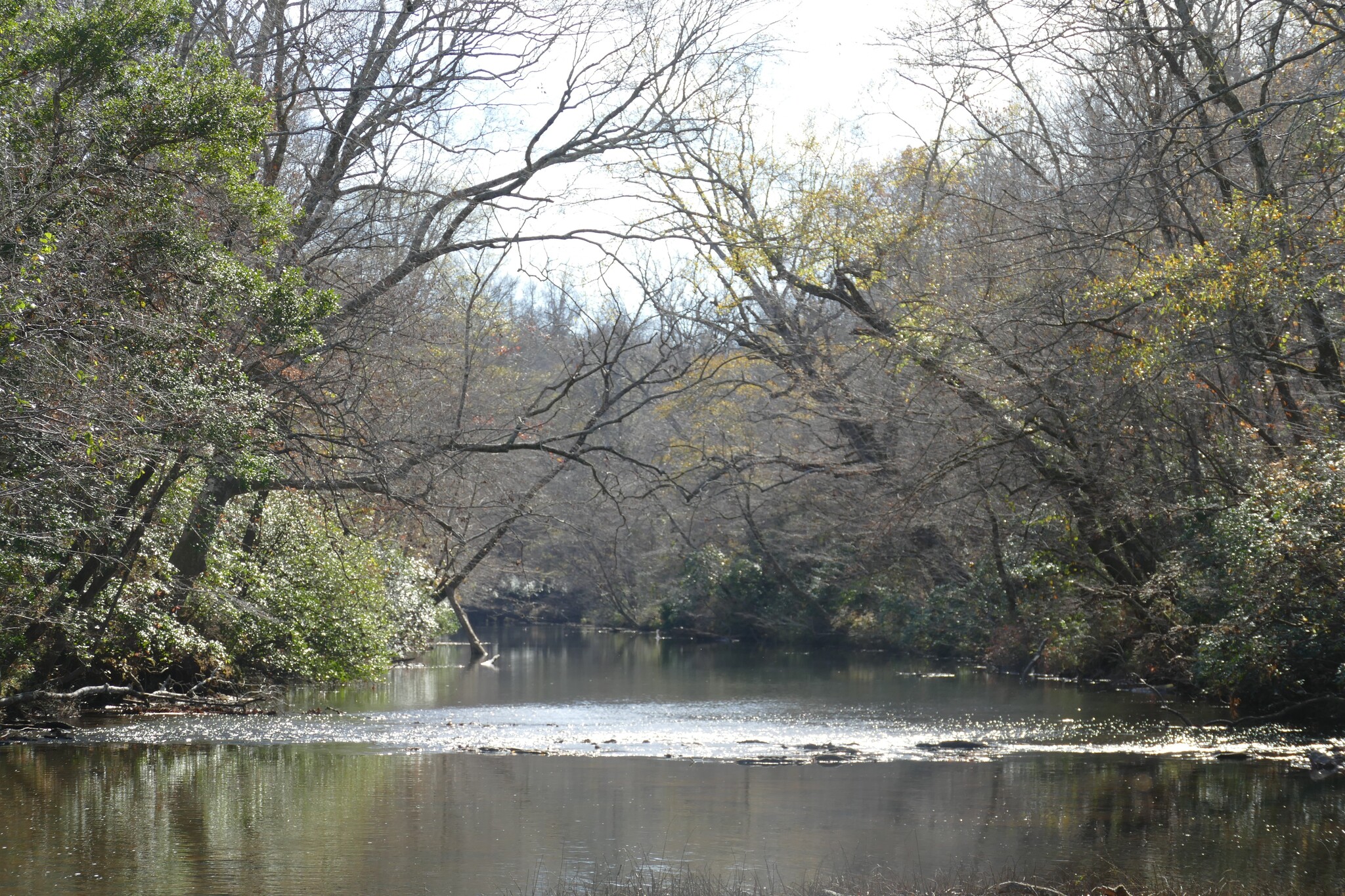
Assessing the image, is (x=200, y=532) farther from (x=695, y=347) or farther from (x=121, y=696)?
(x=695, y=347)


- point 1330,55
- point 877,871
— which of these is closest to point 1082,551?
point 1330,55

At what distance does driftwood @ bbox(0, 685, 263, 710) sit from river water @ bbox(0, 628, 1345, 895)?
0.50m

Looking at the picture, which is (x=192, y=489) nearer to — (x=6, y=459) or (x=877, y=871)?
(x=6, y=459)

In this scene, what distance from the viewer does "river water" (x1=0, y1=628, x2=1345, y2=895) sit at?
830cm

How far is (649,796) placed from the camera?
435 inches

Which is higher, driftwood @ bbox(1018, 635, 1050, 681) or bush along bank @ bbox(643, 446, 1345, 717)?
bush along bank @ bbox(643, 446, 1345, 717)


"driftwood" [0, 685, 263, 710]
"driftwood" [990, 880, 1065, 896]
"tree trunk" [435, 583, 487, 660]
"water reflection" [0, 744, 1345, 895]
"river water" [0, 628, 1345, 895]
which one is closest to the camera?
"driftwood" [990, 880, 1065, 896]

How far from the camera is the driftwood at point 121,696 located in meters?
13.7

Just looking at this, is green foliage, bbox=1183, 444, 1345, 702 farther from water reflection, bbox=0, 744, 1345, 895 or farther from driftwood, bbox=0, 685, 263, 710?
driftwood, bbox=0, 685, 263, 710

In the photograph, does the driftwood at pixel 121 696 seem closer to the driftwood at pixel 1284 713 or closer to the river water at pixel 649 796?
the river water at pixel 649 796

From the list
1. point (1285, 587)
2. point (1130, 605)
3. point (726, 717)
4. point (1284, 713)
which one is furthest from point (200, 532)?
point (1130, 605)

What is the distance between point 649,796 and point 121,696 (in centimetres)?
898

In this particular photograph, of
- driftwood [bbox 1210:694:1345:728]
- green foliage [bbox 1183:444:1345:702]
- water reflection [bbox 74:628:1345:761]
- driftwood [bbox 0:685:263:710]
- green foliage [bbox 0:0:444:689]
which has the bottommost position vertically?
water reflection [bbox 74:628:1345:761]

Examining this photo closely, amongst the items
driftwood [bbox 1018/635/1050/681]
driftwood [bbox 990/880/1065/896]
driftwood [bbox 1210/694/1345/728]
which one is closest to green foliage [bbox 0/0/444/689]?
driftwood [bbox 990/880/1065/896]
